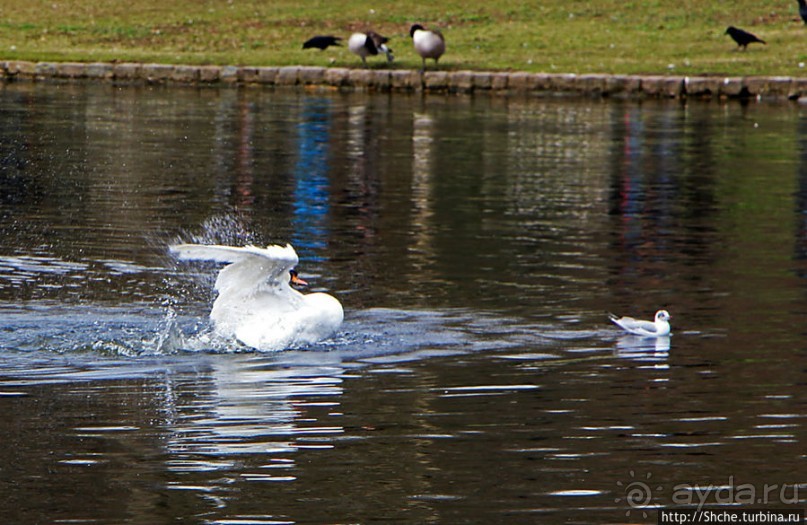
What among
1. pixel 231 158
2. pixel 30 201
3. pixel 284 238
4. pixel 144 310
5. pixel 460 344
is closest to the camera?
pixel 460 344

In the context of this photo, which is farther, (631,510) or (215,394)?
(215,394)

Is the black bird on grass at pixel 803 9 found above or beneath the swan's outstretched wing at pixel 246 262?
above

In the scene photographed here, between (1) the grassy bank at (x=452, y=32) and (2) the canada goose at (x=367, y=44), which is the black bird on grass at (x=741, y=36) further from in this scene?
(2) the canada goose at (x=367, y=44)

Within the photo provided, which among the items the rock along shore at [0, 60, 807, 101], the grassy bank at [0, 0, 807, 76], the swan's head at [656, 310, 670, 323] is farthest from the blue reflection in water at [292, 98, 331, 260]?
the grassy bank at [0, 0, 807, 76]

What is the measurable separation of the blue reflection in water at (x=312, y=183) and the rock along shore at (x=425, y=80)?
564 centimetres

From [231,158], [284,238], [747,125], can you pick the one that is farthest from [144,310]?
[747,125]

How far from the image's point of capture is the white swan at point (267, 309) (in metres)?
10.6

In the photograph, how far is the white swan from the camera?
10.6 metres

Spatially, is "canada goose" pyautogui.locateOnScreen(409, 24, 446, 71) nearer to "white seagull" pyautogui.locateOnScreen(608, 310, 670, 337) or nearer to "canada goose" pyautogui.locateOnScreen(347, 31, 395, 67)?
"canada goose" pyautogui.locateOnScreen(347, 31, 395, 67)

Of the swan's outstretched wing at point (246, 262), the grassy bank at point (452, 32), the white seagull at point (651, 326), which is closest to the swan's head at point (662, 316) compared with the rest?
the white seagull at point (651, 326)

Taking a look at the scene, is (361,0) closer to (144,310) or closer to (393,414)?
(144,310)

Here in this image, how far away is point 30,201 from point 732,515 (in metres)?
12.8

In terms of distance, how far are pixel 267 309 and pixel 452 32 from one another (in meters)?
32.7

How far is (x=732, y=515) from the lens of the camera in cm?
662
